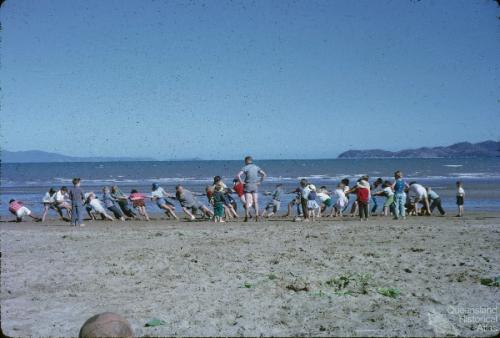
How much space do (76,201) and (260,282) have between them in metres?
9.16

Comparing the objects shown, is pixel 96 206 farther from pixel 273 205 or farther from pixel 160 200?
pixel 273 205

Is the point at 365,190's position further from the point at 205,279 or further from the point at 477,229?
the point at 205,279

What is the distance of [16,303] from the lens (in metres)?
6.46

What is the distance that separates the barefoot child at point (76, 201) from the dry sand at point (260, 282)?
243 cm

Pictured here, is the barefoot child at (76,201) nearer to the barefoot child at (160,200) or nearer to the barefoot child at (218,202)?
the barefoot child at (160,200)

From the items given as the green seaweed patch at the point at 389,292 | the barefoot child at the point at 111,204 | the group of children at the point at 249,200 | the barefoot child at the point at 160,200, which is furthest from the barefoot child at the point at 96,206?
the green seaweed patch at the point at 389,292

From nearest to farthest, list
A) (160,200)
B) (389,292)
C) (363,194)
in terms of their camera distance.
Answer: (389,292) → (363,194) → (160,200)

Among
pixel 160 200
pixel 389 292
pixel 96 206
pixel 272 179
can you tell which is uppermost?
pixel 160 200

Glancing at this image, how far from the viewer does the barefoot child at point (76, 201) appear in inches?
558

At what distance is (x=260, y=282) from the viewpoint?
723 cm

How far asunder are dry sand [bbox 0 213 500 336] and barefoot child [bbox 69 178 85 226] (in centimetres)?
243

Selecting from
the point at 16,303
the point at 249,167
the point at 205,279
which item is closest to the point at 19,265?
the point at 16,303

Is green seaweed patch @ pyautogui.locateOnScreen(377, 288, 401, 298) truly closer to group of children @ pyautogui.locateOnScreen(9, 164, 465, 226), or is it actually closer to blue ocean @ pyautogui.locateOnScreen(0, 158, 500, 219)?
group of children @ pyautogui.locateOnScreen(9, 164, 465, 226)

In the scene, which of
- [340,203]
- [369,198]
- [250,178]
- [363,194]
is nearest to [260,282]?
[250,178]
